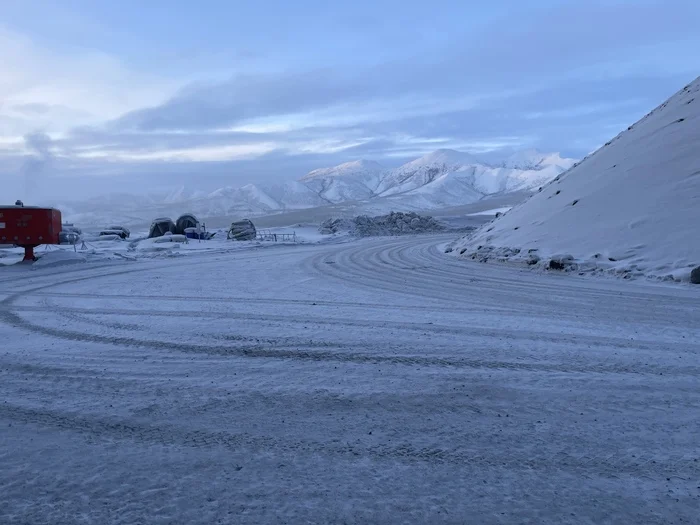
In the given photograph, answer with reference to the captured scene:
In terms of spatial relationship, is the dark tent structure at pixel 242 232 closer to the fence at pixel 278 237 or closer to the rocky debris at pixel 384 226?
the fence at pixel 278 237

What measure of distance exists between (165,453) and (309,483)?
3.64 feet

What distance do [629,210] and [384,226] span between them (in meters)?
28.6

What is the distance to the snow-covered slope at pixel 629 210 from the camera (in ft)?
44.5

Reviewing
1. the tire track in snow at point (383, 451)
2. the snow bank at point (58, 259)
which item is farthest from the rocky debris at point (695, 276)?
the snow bank at point (58, 259)

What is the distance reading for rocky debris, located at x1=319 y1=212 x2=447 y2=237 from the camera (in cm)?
4241

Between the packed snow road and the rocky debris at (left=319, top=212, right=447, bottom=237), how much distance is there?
33.1 metres

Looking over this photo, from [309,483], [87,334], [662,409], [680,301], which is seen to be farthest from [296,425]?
[680,301]

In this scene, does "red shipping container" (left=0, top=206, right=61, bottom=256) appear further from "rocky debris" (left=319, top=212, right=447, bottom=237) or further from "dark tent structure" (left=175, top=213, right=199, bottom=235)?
"rocky debris" (left=319, top=212, right=447, bottom=237)

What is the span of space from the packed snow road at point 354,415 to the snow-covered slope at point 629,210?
5176 millimetres

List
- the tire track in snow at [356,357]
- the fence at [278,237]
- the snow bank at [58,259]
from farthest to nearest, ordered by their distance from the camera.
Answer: the fence at [278,237], the snow bank at [58,259], the tire track in snow at [356,357]

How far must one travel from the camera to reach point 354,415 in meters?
4.21

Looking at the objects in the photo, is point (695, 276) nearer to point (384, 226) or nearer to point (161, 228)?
point (384, 226)

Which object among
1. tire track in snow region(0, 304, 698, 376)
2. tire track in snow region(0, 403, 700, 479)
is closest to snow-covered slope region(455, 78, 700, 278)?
tire track in snow region(0, 304, 698, 376)

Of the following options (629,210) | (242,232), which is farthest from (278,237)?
(629,210)
